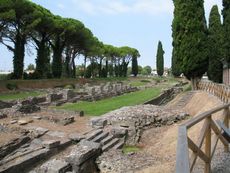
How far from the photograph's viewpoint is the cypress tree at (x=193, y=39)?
112 feet

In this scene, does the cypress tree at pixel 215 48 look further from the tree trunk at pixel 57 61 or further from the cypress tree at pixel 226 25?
the tree trunk at pixel 57 61

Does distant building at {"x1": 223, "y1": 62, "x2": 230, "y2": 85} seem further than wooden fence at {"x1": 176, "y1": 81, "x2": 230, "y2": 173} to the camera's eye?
Yes

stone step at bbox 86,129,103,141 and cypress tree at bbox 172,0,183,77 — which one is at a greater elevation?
cypress tree at bbox 172,0,183,77

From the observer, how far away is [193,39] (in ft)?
113

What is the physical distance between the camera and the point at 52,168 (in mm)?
10195

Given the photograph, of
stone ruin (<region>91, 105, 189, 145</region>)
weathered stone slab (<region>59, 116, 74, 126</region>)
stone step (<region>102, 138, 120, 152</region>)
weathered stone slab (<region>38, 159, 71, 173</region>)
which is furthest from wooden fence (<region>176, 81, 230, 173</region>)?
weathered stone slab (<region>59, 116, 74, 126</region>)

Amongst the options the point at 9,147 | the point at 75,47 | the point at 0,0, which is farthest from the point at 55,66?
the point at 9,147

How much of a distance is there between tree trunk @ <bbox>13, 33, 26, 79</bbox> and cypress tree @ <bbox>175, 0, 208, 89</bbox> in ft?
82.2

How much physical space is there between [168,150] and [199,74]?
23.0 m

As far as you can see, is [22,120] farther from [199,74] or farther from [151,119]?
[199,74]

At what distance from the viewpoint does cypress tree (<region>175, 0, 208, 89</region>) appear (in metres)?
34.1

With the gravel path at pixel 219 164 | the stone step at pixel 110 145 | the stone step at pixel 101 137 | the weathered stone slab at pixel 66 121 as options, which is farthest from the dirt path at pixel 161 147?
the weathered stone slab at pixel 66 121

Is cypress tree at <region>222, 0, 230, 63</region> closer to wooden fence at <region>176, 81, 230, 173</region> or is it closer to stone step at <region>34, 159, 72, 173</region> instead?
wooden fence at <region>176, 81, 230, 173</region>

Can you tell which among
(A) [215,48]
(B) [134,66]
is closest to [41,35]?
(A) [215,48]
